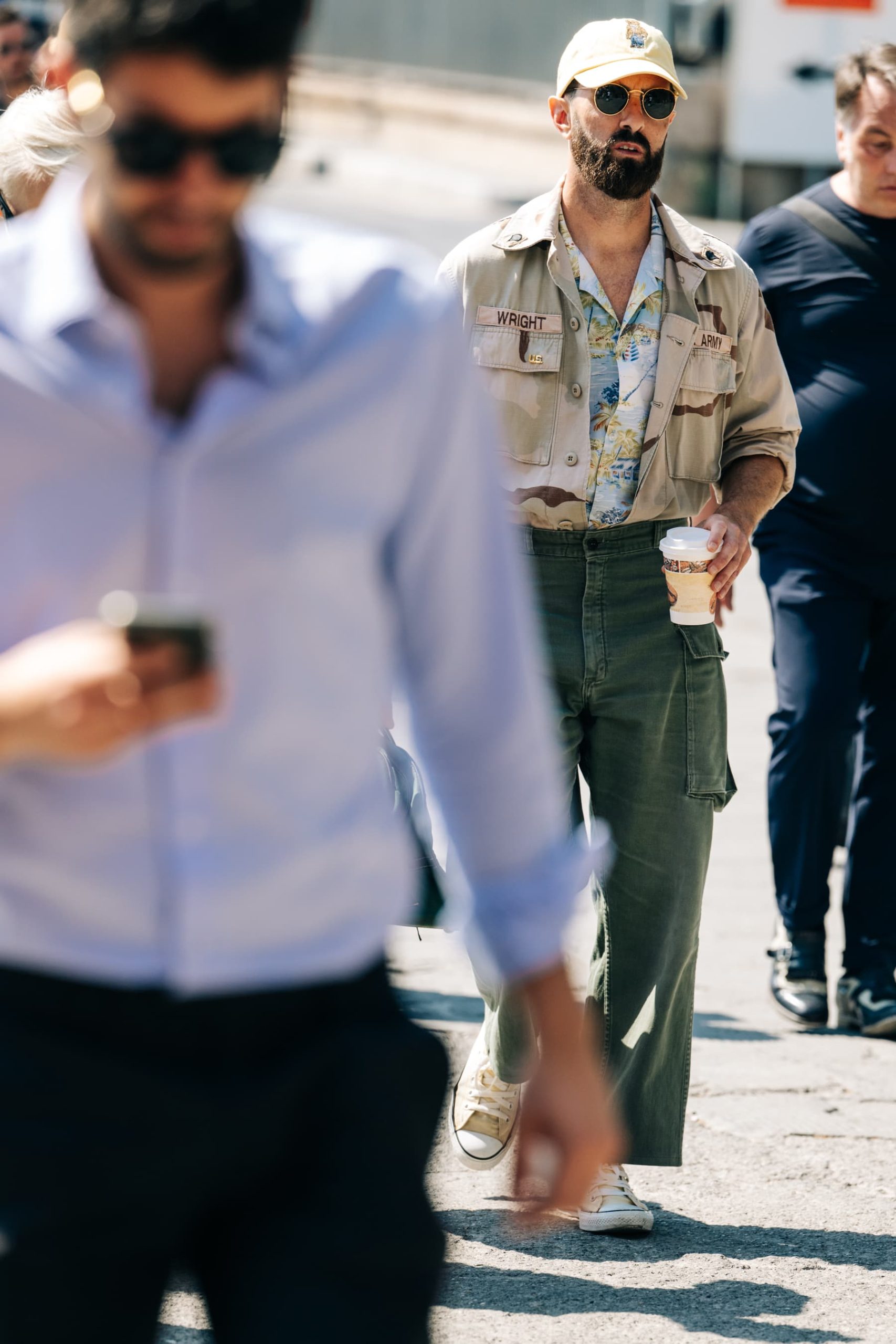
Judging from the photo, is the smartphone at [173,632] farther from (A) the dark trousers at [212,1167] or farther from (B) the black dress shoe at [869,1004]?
(B) the black dress shoe at [869,1004]

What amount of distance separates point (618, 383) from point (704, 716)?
0.66m

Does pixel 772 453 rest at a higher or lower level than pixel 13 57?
lower

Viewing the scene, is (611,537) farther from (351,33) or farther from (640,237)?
(351,33)

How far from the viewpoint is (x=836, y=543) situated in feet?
17.2

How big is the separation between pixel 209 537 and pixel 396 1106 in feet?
1.67

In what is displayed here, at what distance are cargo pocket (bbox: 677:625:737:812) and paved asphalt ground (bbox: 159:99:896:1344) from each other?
788mm

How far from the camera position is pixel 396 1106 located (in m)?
1.77

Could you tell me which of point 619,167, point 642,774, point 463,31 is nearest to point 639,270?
point 619,167

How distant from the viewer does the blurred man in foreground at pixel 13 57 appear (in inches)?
263

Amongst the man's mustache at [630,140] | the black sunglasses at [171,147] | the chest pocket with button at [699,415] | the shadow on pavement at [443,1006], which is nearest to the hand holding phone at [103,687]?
the black sunglasses at [171,147]

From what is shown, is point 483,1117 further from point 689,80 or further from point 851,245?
point 689,80

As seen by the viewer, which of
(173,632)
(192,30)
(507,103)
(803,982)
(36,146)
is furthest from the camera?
(507,103)

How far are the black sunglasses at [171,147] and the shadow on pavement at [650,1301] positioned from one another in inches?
94.8

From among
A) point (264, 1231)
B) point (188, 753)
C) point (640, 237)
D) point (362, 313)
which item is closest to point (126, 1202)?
point (264, 1231)
